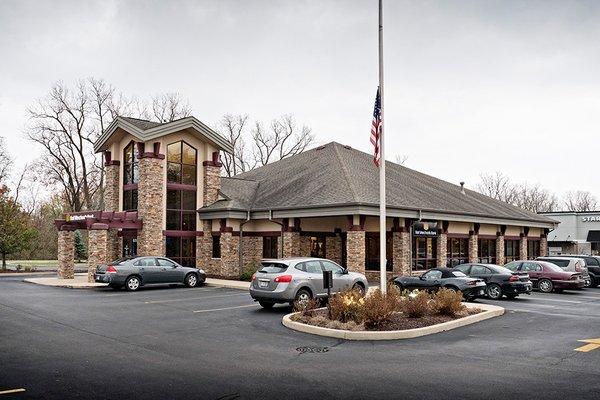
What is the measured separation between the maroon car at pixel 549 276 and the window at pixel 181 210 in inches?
683

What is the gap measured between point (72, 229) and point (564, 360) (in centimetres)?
2610

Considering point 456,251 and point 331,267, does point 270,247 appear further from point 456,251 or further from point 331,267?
point 331,267

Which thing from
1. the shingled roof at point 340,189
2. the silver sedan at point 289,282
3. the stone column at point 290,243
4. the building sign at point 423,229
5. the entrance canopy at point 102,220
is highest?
the shingled roof at point 340,189

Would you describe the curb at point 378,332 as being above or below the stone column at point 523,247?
below

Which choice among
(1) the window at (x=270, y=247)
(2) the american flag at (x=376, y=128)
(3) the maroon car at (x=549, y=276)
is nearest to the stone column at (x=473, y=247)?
(3) the maroon car at (x=549, y=276)

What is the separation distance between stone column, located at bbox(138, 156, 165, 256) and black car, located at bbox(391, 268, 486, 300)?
14.8 meters

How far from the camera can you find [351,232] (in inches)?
1005

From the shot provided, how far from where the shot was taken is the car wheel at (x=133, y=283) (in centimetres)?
2303

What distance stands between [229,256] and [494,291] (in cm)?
1444

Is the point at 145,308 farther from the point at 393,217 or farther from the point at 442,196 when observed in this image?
the point at 442,196

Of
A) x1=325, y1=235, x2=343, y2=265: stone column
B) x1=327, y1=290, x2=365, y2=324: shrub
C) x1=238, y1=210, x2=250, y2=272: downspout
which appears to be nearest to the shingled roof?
x1=238, y1=210, x2=250, y2=272: downspout

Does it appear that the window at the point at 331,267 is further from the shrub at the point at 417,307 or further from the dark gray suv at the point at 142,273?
the dark gray suv at the point at 142,273

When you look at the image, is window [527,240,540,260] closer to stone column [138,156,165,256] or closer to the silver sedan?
stone column [138,156,165,256]

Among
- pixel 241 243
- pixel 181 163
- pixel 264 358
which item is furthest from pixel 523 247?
pixel 264 358
